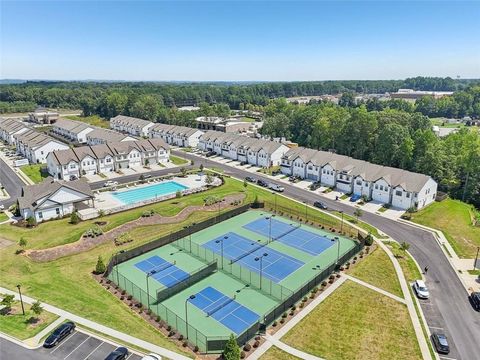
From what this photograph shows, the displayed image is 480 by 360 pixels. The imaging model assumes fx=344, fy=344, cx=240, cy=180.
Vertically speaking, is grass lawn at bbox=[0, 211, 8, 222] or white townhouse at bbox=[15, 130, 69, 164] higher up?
A: white townhouse at bbox=[15, 130, 69, 164]

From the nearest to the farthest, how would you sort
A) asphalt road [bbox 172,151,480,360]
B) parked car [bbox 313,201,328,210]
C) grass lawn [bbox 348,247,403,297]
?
asphalt road [bbox 172,151,480,360]
grass lawn [bbox 348,247,403,297]
parked car [bbox 313,201,328,210]

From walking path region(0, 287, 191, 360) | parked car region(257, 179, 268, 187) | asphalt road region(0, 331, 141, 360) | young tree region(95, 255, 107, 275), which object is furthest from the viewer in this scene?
parked car region(257, 179, 268, 187)

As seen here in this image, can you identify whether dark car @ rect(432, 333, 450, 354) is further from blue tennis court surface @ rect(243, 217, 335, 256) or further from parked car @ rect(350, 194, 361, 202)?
parked car @ rect(350, 194, 361, 202)

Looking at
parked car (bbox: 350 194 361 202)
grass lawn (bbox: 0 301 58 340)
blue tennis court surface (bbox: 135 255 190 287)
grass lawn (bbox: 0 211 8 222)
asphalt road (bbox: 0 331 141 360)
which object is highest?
parked car (bbox: 350 194 361 202)

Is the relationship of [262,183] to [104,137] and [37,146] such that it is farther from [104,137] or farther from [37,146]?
[37,146]

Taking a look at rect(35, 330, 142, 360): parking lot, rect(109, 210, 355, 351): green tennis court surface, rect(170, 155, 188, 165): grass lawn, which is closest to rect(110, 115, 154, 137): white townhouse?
rect(170, 155, 188, 165): grass lawn

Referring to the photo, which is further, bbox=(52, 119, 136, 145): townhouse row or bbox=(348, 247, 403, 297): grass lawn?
bbox=(52, 119, 136, 145): townhouse row

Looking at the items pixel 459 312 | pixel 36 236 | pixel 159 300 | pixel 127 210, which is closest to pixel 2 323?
pixel 159 300
